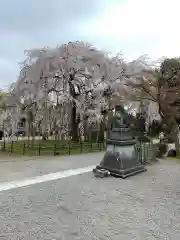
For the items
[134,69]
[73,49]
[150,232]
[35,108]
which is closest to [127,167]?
[150,232]

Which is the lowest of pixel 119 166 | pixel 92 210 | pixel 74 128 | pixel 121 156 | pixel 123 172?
pixel 92 210

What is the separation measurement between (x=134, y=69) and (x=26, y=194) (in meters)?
19.6

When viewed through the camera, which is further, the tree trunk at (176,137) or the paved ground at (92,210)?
the tree trunk at (176,137)

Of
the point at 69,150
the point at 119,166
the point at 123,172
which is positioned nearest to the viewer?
the point at 123,172

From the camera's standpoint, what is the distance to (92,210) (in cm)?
616

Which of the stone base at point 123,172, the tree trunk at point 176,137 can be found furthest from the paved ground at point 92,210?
the tree trunk at point 176,137

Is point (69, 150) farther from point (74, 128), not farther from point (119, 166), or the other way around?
point (119, 166)

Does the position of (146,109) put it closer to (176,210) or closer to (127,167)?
(127,167)

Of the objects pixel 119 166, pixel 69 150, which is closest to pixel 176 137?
pixel 69 150

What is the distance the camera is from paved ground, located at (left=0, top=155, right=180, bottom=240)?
488 cm

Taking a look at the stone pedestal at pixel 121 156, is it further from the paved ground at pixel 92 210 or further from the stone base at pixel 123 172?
the paved ground at pixel 92 210

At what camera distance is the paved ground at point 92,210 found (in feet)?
16.0

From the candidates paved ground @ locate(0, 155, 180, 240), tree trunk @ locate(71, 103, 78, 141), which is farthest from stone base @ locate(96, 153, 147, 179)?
tree trunk @ locate(71, 103, 78, 141)

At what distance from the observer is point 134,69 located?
82.6 feet
